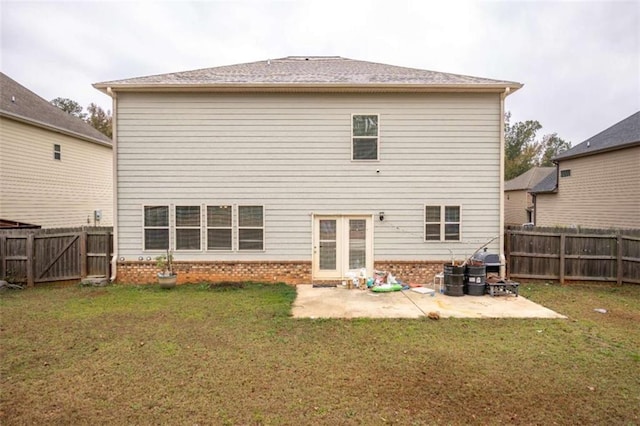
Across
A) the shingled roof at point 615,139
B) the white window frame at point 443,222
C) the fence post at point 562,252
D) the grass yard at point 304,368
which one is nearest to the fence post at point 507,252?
the fence post at point 562,252

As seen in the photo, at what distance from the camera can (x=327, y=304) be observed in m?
7.21

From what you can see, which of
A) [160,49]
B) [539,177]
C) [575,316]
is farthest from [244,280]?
[539,177]

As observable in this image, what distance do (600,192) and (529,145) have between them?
1495 inches

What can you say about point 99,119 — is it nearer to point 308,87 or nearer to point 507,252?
point 308,87

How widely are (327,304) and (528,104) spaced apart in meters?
49.0

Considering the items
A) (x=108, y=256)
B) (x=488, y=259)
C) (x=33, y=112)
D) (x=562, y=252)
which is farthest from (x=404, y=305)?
(x=33, y=112)

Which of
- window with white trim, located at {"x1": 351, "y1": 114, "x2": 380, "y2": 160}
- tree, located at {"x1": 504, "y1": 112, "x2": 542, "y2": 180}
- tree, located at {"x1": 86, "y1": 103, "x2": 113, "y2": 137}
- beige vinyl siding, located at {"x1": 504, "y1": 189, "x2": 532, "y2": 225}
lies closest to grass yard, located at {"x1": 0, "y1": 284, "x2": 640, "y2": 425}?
window with white trim, located at {"x1": 351, "y1": 114, "x2": 380, "y2": 160}

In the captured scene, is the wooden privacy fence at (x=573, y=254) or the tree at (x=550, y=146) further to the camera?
the tree at (x=550, y=146)

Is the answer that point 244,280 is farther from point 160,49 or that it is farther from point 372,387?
point 160,49

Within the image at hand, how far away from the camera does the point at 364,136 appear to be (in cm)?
918

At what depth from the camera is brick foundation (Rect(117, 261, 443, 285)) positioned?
9109 mm

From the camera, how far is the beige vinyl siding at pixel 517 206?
28923mm

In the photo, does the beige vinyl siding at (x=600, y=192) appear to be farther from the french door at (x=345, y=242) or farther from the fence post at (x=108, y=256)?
the fence post at (x=108, y=256)

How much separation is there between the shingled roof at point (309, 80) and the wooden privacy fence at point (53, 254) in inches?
161
